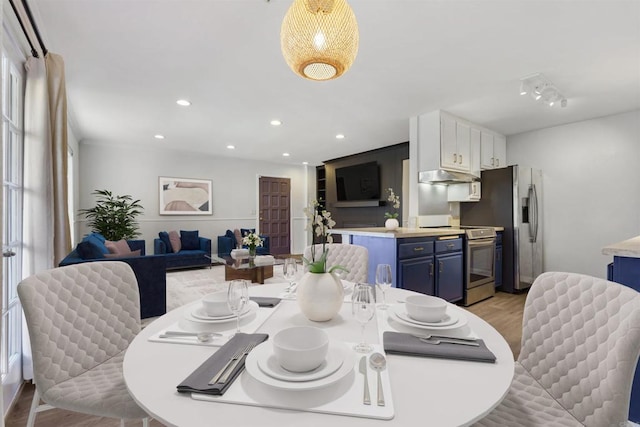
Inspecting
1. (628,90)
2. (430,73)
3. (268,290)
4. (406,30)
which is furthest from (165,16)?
(628,90)

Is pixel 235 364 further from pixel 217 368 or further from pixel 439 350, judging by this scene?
pixel 439 350

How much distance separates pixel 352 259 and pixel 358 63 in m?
1.65

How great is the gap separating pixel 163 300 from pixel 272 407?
280cm

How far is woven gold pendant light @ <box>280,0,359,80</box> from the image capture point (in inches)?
44.7

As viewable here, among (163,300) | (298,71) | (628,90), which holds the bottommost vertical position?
(163,300)

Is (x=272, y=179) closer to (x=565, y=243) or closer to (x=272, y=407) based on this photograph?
(x=565, y=243)

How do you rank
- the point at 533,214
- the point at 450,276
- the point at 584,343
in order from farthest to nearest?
the point at 533,214, the point at 450,276, the point at 584,343

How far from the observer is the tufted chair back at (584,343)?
2.62 feet

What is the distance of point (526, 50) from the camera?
229 centimetres

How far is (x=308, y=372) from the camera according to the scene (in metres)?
0.71

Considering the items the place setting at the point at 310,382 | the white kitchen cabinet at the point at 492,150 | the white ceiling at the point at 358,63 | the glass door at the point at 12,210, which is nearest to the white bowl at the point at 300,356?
the place setting at the point at 310,382

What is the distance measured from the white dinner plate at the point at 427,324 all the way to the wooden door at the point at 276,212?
635 centimetres

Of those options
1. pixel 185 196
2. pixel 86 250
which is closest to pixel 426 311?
pixel 86 250

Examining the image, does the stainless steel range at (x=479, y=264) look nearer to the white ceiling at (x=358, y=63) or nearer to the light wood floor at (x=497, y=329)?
the light wood floor at (x=497, y=329)
